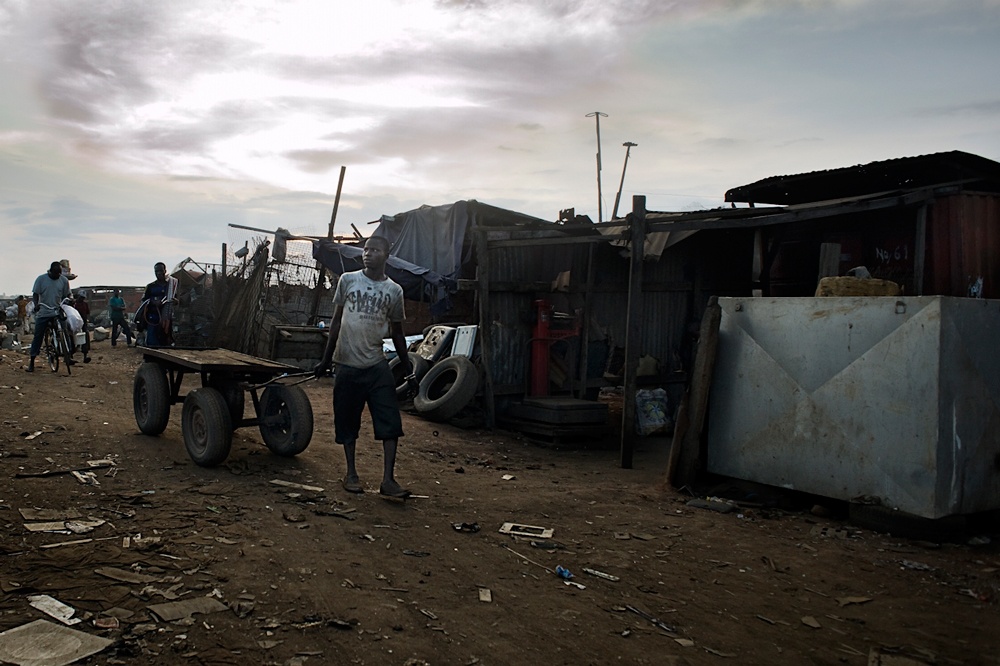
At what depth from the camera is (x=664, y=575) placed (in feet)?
15.5

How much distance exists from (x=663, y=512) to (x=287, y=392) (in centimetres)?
346

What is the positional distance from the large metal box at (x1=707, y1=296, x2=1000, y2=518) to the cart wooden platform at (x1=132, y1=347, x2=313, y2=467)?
3.95 metres

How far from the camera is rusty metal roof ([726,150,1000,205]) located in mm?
9339

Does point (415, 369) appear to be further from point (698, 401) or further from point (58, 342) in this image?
point (58, 342)

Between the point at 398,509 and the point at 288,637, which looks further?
the point at 398,509

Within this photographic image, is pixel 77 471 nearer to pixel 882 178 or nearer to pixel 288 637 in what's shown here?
pixel 288 637

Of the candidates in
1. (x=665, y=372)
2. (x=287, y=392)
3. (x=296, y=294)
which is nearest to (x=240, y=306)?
(x=296, y=294)

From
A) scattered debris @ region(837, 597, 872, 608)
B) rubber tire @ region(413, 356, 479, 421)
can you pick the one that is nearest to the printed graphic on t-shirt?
scattered debris @ region(837, 597, 872, 608)

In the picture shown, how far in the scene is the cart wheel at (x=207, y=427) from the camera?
6.36 meters

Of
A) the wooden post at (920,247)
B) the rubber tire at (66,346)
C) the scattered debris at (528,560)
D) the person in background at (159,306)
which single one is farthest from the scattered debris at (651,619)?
the rubber tire at (66,346)

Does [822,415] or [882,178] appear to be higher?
[882,178]

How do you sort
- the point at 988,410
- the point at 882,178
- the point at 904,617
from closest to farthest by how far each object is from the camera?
the point at 904,617 → the point at 988,410 → the point at 882,178

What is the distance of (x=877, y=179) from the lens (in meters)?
10.7

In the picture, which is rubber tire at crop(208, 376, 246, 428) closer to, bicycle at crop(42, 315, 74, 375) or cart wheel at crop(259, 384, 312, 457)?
cart wheel at crop(259, 384, 312, 457)
